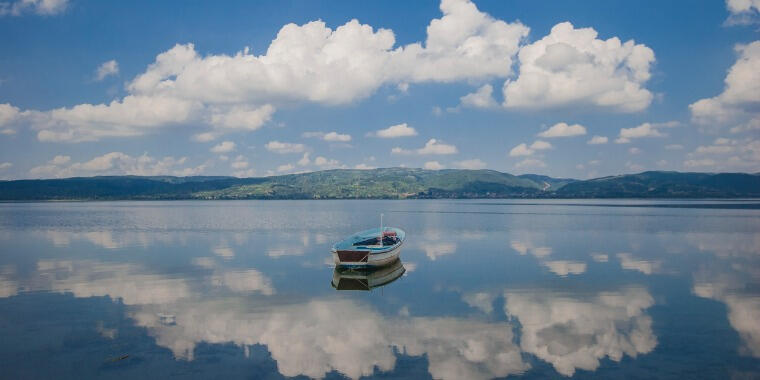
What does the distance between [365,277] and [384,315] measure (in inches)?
496

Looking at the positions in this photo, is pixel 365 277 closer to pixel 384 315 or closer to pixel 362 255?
pixel 362 255

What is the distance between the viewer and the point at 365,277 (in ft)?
129

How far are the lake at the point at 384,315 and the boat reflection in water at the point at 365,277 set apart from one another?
363 millimetres

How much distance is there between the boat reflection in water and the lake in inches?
14.3

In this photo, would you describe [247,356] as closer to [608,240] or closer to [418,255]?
[418,255]

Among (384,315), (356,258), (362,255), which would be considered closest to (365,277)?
(356,258)

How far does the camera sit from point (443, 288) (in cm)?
3388

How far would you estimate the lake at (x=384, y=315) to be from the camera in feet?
62.1

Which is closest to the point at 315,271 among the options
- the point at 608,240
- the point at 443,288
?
the point at 443,288

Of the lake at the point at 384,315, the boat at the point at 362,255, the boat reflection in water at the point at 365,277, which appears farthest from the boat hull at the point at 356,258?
the lake at the point at 384,315

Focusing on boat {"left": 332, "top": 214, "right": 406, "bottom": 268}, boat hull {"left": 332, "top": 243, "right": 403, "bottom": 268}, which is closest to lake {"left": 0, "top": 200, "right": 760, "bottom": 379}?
boat hull {"left": 332, "top": 243, "right": 403, "bottom": 268}

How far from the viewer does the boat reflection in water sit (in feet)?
117

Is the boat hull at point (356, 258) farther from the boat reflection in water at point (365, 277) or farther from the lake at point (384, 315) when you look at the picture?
the lake at point (384, 315)

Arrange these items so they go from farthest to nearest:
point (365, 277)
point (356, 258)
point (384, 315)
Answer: point (356, 258)
point (365, 277)
point (384, 315)
